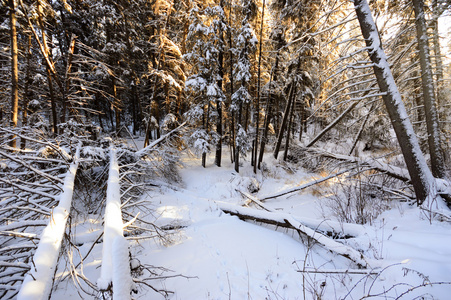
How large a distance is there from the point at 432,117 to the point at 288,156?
9386mm

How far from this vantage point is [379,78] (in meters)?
3.87

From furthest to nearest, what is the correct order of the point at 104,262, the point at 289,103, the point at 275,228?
the point at 289,103 → the point at 275,228 → the point at 104,262

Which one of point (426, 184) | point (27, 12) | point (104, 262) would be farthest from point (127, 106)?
point (426, 184)

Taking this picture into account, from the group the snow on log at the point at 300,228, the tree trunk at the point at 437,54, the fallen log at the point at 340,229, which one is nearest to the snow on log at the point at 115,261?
the snow on log at the point at 300,228

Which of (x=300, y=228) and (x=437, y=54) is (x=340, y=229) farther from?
(x=437, y=54)

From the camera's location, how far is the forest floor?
7.42 feet

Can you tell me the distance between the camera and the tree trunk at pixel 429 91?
3973mm

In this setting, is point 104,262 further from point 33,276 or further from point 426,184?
point 426,184

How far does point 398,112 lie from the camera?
3.76 metres

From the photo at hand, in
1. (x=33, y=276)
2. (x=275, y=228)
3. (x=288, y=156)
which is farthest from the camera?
(x=288, y=156)

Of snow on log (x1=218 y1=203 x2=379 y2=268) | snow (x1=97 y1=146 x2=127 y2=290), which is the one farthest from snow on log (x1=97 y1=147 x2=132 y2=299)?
snow on log (x1=218 y1=203 x2=379 y2=268)

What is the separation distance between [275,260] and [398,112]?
13.0 ft

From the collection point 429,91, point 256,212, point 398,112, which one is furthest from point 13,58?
point 429,91

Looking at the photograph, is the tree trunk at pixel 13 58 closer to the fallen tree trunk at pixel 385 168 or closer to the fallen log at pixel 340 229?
the fallen log at pixel 340 229
